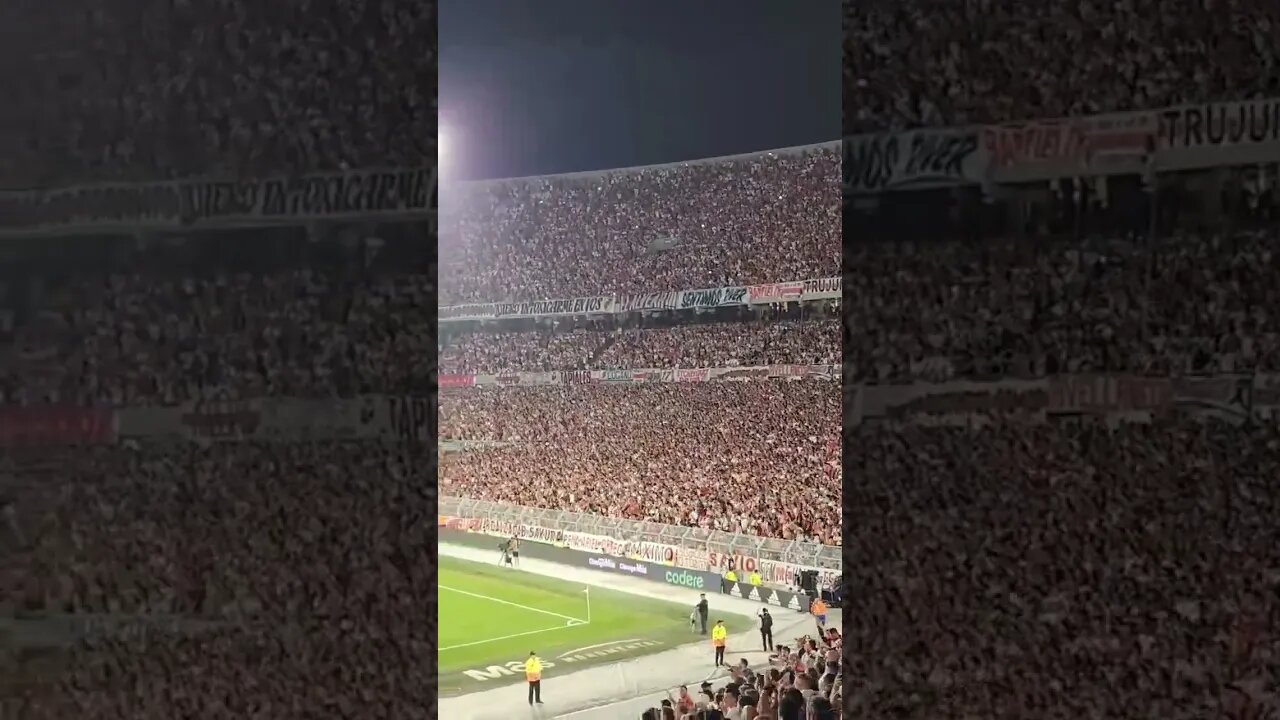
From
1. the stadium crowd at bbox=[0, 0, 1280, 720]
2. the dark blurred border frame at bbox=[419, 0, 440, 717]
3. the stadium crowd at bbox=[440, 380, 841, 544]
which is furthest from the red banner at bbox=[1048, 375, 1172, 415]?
the stadium crowd at bbox=[440, 380, 841, 544]

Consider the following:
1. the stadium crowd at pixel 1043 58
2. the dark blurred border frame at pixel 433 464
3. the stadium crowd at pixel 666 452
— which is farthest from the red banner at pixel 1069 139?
the stadium crowd at pixel 666 452

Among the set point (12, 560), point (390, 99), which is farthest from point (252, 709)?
point (390, 99)

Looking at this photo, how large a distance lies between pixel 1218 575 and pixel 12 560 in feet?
3.80

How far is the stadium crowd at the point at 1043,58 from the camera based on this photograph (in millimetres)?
729

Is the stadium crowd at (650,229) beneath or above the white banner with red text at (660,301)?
above

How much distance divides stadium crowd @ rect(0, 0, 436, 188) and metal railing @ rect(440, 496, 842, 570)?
424cm

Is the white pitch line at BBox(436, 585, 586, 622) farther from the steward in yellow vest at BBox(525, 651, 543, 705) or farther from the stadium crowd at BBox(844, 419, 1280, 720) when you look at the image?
the stadium crowd at BBox(844, 419, 1280, 720)

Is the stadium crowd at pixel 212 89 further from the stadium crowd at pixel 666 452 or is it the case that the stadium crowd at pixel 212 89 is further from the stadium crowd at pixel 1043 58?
the stadium crowd at pixel 666 452

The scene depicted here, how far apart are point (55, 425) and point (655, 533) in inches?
187

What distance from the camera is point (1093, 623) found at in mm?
748

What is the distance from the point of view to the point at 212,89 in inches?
37.0

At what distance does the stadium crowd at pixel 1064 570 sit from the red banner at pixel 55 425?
0.77 meters

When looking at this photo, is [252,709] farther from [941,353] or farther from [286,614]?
[941,353]

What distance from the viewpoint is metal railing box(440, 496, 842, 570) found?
16.6 ft
